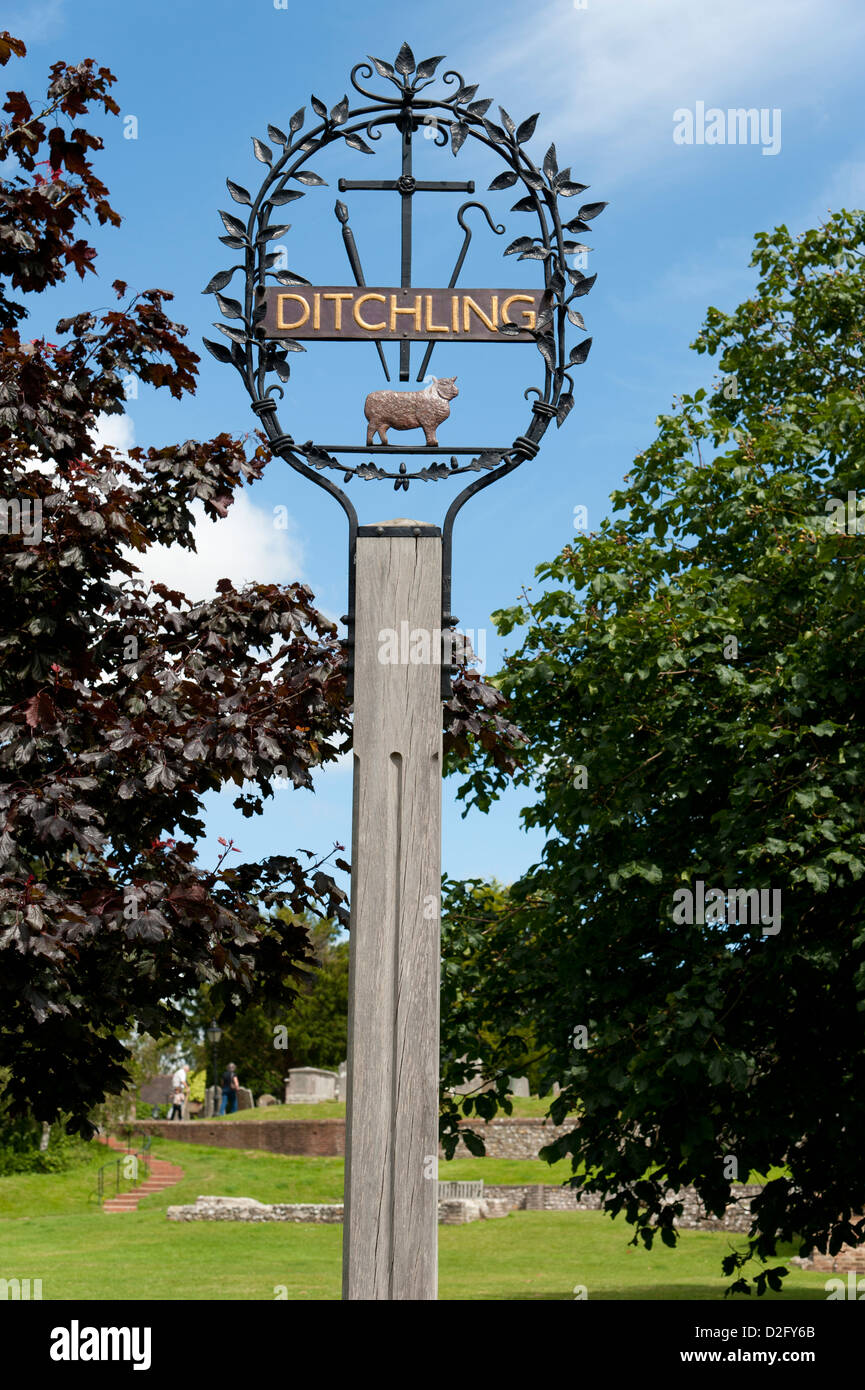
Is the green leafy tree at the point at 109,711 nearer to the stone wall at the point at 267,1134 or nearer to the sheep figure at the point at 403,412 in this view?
the sheep figure at the point at 403,412

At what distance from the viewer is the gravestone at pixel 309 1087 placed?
3931cm

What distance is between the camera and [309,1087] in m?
39.6

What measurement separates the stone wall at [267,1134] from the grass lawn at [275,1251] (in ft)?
6.26

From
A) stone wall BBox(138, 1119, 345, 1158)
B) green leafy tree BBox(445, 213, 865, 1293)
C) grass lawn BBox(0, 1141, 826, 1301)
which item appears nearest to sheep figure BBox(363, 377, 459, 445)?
green leafy tree BBox(445, 213, 865, 1293)

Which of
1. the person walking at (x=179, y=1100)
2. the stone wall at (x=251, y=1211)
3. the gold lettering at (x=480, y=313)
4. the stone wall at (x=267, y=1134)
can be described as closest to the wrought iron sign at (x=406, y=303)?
the gold lettering at (x=480, y=313)

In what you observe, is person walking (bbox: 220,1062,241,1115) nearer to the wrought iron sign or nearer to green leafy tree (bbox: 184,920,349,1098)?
green leafy tree (bbox: 184,920,349,1098)

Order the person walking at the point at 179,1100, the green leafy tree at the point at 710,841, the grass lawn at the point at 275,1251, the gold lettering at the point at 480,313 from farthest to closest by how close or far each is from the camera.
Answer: the person walking at the point at 179,1100
the grass lawn at the point at 275,1251
the green leafy tree at the point at 710,841
the gold lettering at the point at 480,313

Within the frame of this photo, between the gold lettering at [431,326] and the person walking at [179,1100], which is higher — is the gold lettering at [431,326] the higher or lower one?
the higher one

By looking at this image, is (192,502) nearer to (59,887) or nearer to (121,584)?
(121,584)

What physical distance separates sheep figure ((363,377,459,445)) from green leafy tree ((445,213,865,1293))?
4.85 m

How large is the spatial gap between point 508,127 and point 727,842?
5.99 metres

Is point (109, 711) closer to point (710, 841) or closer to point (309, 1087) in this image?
point (710, 841)

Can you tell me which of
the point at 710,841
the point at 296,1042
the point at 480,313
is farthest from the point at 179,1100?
the point at 480,313

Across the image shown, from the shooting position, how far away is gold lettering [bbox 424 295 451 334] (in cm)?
Answer: 466
